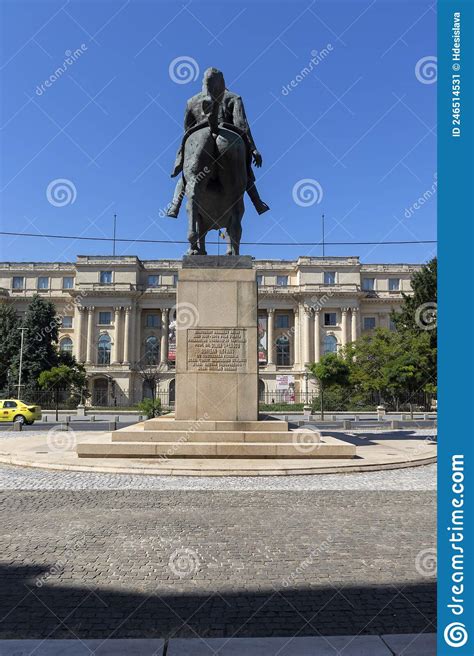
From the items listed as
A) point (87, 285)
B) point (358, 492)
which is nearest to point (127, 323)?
point (87, 285)

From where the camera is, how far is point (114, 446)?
11.0m

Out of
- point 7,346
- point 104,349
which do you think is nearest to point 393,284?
point 104,349

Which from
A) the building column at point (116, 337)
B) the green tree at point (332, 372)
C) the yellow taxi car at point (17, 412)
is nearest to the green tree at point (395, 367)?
the green tree at point (332, 372)

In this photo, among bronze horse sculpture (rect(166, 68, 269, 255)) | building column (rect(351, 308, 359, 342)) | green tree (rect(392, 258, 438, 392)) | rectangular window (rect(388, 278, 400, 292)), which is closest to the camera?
bronze horse sculpture (rect(166, 68, 269, 255))

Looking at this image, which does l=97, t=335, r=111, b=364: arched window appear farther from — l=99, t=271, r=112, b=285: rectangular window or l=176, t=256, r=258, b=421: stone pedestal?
l=176, t=256, r=258, b=421: stone pedestal

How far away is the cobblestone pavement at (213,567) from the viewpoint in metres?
3.52

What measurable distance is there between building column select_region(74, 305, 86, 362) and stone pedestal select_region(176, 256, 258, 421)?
65555mm

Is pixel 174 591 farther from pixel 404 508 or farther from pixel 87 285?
pixel 87 285

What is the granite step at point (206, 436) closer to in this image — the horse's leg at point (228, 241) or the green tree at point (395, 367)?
the horse's leg at point (228, 241)

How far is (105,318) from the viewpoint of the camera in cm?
7650

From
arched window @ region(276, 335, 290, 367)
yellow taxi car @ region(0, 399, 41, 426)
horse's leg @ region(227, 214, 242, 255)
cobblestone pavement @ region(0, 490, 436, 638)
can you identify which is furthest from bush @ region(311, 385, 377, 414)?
cobblestone pavement @ region(0, 490, 436, 638)

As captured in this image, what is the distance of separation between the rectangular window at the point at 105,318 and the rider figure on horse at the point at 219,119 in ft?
213

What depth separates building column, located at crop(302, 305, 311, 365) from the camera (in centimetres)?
7456

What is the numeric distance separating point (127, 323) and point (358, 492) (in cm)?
6987
